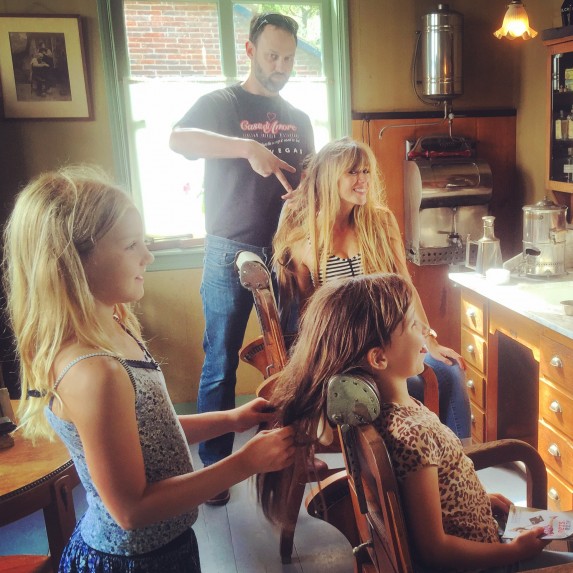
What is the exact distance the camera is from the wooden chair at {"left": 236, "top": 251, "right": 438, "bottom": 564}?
6.44 ft

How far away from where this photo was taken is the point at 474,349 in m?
2.95

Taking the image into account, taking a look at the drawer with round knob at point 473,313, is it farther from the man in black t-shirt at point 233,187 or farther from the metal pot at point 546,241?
the man in black t-shirt at point 233,187

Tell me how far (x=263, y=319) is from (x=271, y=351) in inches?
4.5

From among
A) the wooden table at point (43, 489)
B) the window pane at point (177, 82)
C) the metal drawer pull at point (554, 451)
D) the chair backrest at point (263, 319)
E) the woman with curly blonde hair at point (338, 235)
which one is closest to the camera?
the wooden table at point (43, 489)

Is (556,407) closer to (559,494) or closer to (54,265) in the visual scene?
(559,494)

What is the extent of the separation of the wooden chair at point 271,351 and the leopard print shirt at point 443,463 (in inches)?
25.1

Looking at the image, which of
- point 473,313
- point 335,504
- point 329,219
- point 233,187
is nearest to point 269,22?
point 233,187

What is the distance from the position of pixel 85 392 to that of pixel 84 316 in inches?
5.8

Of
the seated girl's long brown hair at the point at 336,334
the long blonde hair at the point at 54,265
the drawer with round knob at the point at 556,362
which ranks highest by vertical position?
the long blonde hair at the point at 54,265

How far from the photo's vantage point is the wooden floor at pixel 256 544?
86.4 inches

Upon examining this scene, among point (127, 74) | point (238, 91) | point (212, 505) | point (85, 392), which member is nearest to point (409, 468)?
point (85, 392)

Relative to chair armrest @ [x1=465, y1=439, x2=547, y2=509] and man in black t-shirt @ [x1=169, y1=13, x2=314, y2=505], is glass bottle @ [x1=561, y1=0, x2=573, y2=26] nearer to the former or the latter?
man in black t-shirt @ [x1=169, y1=13, x2=314, y2=505]

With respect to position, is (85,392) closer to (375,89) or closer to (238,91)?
(238,91)

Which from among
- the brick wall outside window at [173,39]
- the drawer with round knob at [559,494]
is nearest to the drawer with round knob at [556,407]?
the drawer with round knob at [559,494]
